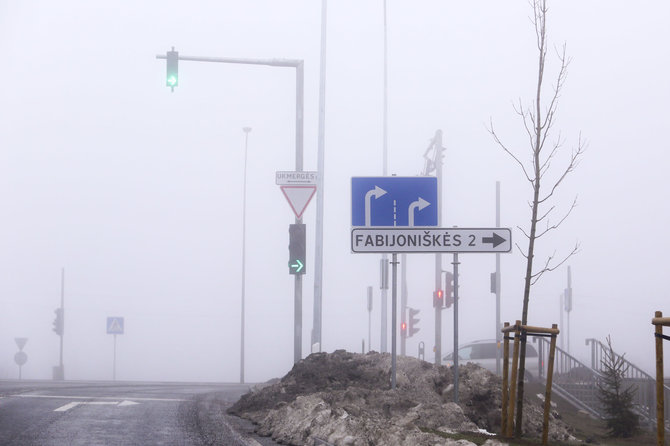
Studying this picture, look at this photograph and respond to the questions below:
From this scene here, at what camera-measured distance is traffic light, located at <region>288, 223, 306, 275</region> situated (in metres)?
19.0

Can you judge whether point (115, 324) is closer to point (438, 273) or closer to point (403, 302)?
point (403, 302)

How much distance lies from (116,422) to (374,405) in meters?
3.34

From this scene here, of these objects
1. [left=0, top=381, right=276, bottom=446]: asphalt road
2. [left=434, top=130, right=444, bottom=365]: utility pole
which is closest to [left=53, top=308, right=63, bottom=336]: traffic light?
[left=434, top=130, right=444, bottom=365]: utility pole

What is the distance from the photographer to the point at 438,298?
31797mm

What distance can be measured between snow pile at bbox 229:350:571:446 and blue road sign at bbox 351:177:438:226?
7.48 ft

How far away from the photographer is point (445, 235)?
40.6 ft

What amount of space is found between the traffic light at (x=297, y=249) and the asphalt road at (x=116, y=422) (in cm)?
301

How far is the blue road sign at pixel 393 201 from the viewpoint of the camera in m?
12.8

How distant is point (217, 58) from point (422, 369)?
26.5 feet

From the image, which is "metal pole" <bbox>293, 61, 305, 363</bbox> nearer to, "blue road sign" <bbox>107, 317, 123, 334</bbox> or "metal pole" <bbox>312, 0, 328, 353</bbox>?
"metal pole" <bbox>312, 0, 328, 353</bbox>

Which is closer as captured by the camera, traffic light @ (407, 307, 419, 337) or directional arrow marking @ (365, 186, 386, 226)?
directional arrow marking @ (365, 186, 386, 226)

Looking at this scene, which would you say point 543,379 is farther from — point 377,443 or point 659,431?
point 659,431

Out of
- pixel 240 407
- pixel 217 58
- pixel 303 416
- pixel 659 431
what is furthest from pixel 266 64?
pixel 659 431

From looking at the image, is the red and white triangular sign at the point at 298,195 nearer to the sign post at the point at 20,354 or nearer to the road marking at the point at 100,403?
the road marking at the point at 100,403
